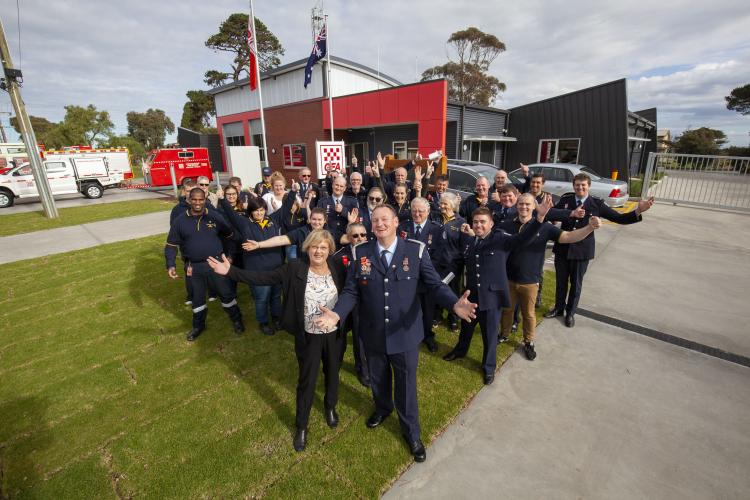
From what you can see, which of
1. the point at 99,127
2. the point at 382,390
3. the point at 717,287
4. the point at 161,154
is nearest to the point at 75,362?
the point at 382,390

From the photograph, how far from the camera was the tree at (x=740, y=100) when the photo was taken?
141 ft

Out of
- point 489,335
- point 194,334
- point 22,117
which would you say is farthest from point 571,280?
point 22,117

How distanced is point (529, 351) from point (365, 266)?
2.67 m

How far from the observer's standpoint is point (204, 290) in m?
4.50

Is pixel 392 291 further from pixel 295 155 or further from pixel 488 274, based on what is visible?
pixel 295 155

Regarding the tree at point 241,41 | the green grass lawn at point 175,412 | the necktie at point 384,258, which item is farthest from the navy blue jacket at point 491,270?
the tree at point 241,41

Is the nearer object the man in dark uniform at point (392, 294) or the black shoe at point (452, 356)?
the man in dark uniform at point (392, 294)

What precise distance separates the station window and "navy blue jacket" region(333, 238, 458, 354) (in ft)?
65.3

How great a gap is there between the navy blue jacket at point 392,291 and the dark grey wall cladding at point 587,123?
54.0 feet

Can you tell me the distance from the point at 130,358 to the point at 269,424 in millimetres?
2394

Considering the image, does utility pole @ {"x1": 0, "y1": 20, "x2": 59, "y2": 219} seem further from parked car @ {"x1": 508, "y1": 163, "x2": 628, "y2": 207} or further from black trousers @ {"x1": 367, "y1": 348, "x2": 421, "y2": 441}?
parked car @ {"x1": 508, "y1": 163, "x2": 628, "y2": 207}

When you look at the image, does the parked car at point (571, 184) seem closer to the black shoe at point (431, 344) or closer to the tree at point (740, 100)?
the black shoe at point (431, 344)

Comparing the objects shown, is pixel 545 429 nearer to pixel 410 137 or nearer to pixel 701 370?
pixel 701 370

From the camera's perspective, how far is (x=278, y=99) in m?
22.8
